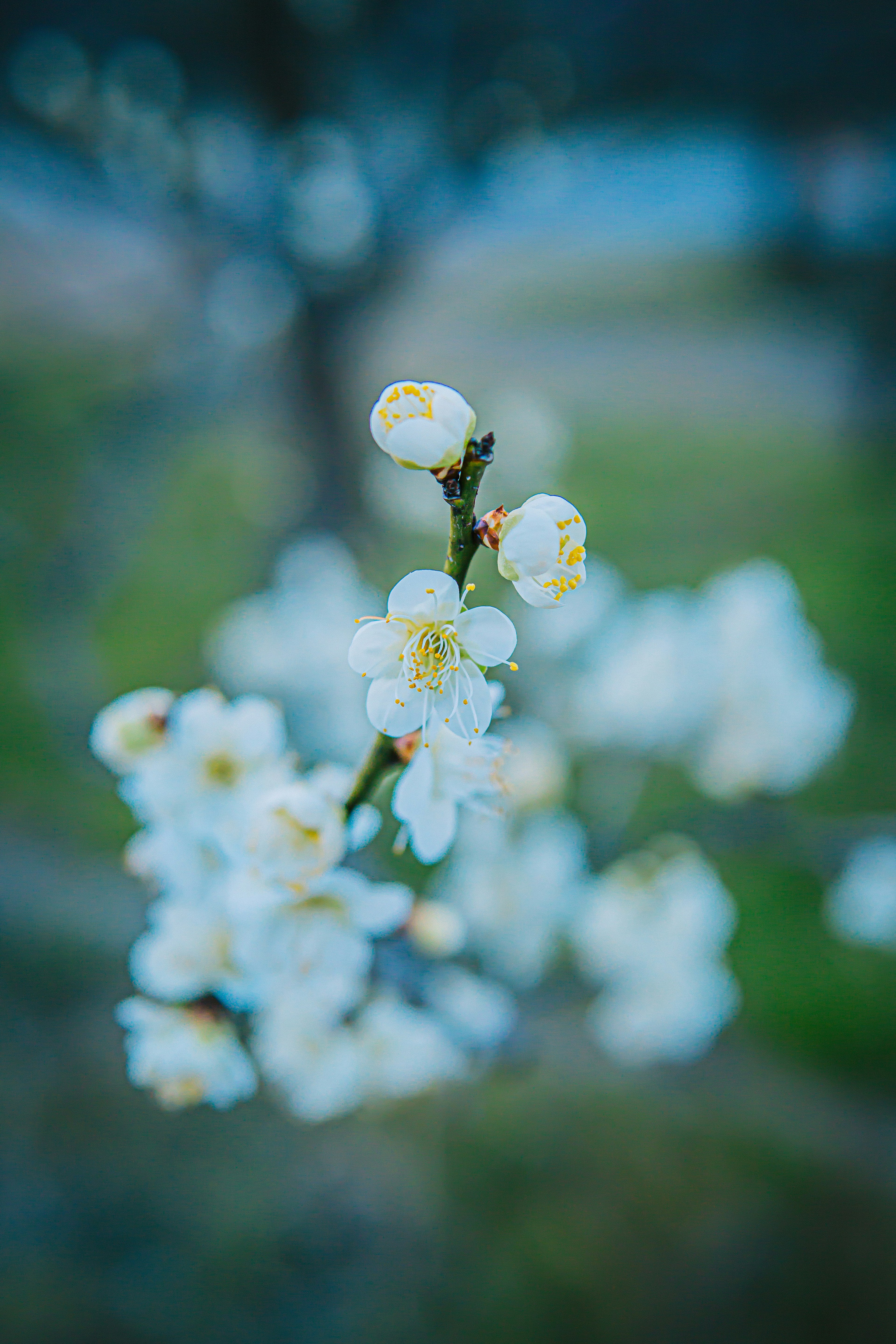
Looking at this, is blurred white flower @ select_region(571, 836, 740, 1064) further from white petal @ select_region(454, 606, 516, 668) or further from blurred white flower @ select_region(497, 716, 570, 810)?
white petal @ select_region(454, 606, 516, 668)

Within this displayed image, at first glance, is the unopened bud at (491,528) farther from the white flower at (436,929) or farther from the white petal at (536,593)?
the white flower at (436,929)

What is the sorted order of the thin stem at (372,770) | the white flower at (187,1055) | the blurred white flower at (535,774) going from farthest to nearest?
the blurred white flower at (535,774) < the white flower at (187,1055) < the thin stem at (372,770)

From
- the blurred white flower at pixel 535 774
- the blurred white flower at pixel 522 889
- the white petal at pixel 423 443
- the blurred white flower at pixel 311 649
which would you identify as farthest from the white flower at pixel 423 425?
the blurred white flower at pixel 311 649

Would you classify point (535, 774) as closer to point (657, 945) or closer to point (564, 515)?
point (657, 945)

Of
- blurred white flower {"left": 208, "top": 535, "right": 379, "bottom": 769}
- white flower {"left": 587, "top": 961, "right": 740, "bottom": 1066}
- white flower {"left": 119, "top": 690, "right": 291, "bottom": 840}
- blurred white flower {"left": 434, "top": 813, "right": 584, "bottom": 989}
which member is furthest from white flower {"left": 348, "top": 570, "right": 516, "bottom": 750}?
blurred white flower {"left": 208, "top": 535, "right": 379, "bottom": 769}

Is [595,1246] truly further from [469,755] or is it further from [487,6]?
[487,6]

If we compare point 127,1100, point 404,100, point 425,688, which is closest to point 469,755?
Result: point 425,688

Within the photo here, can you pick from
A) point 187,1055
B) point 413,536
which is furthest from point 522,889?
point 413,536
